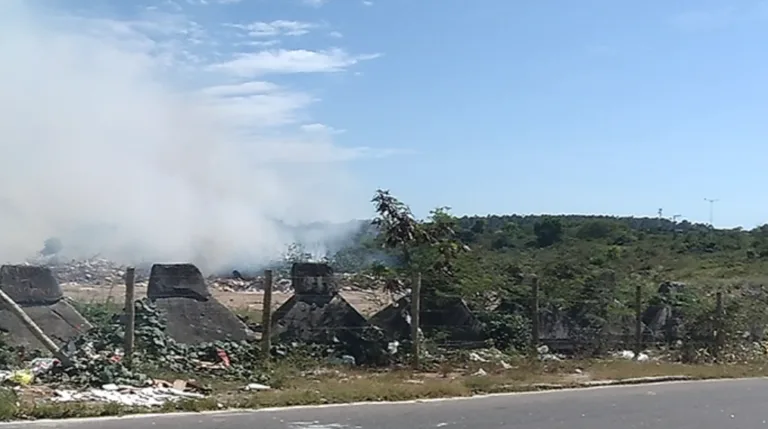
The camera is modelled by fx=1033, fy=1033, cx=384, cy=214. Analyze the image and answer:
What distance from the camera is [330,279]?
61.1 ft

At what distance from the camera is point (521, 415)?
42.7 feet

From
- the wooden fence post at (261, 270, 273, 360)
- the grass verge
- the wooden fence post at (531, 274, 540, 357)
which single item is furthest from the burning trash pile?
the grass verge

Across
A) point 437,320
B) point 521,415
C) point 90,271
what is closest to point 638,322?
point 437,320

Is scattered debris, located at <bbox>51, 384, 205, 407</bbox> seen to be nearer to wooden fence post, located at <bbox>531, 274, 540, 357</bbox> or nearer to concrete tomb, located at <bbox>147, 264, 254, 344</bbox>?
concrete tomb, located at <bbox>147, 264, 254, 344</bbox>

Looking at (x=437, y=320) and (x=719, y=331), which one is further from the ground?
(x=437, y=320)

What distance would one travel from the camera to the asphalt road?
11430 mm

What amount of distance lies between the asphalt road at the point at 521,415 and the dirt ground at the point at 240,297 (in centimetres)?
486

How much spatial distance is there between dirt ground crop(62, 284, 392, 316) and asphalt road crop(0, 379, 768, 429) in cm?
486

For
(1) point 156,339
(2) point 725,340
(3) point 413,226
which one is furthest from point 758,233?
(1) point 156,339

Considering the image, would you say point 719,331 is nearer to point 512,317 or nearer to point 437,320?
point 512,317

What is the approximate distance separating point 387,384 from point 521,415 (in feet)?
9.55

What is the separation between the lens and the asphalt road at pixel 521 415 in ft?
37.5

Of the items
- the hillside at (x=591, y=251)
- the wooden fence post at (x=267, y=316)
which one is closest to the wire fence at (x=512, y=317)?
the wooden fence post at (x=267, y=316)

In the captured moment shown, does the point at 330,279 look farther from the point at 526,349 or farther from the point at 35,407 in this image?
the point at 35,407
